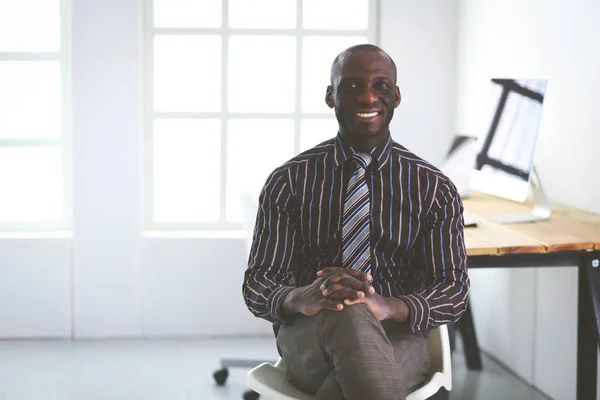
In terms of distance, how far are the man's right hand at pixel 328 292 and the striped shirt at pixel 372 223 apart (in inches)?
4.7

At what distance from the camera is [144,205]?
466cm

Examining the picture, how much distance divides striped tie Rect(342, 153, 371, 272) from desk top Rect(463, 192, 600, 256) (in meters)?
0.55

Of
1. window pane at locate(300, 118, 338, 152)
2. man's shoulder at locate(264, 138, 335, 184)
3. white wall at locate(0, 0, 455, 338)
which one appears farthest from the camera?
window pane at locate(300, 118, 338, 152)

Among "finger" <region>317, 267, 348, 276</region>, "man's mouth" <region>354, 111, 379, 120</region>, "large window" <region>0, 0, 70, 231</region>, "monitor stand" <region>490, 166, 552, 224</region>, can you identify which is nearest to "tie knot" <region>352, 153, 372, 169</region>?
"man's mouth" <region>354, 111, 379, 120</region>

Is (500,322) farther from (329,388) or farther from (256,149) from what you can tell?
(329,388)

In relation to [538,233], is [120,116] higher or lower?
higher

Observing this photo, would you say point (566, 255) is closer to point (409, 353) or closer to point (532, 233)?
point (532, 233)

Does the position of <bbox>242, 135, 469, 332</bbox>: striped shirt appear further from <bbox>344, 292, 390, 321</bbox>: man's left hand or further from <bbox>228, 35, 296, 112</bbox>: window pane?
<bbox>228, 35, 296, 112</bbox>: window pane

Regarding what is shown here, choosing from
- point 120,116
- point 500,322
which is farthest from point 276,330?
point 120,116

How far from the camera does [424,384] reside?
2.16 meters

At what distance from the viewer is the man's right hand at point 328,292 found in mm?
2014

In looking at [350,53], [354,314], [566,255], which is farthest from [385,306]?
[566,255]

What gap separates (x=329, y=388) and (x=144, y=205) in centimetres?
287

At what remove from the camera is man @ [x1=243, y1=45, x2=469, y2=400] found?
2164 millimetres
